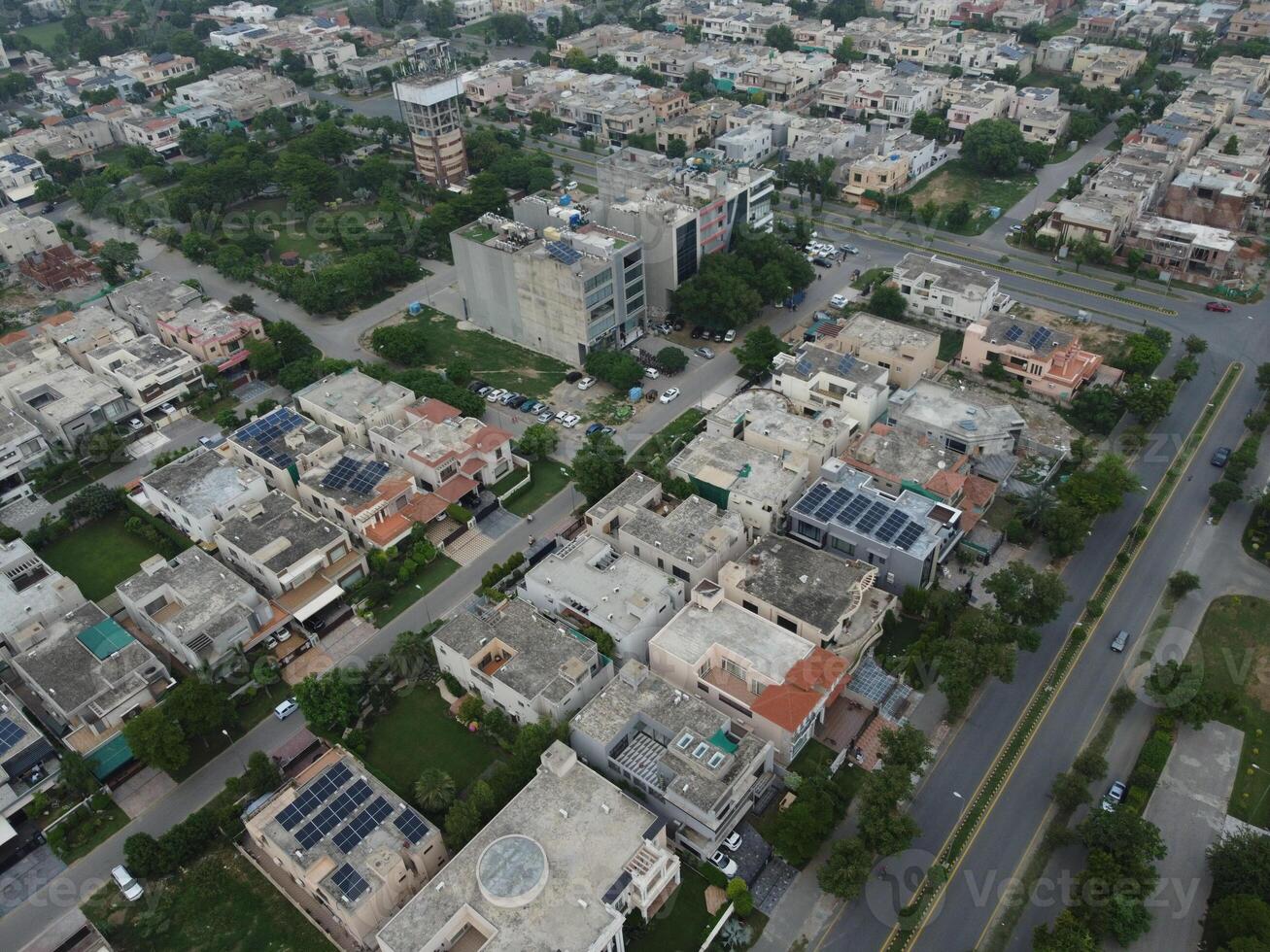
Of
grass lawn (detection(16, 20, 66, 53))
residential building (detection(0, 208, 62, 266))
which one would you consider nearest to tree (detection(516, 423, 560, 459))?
residential building (detection(0, 208, 62, 266))

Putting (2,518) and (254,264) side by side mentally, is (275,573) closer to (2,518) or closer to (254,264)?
(2,518)

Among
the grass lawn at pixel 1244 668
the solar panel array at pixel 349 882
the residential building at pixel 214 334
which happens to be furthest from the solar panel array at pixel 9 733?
the grass lawn at pixel 1244 668

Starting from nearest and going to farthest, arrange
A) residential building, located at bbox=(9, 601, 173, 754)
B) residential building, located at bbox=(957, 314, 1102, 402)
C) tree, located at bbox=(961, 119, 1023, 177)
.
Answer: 1. residential building, located at bbox=(9, 601, 173, 754)
2. residential building, located at bbox=(957, 314, 1102, 402)
3. tree, located at bbox=(961, 119, 1023, 177)

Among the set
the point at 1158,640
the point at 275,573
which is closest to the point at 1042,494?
the point at 1158,640

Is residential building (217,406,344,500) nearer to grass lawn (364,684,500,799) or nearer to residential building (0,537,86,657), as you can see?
residential building (0,537,86,657)

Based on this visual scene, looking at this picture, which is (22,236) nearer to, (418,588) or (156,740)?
(418,588)

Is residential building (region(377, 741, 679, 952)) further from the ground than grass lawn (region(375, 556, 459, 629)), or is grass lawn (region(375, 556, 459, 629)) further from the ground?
residential building (region(377, 741, 679, 952))
